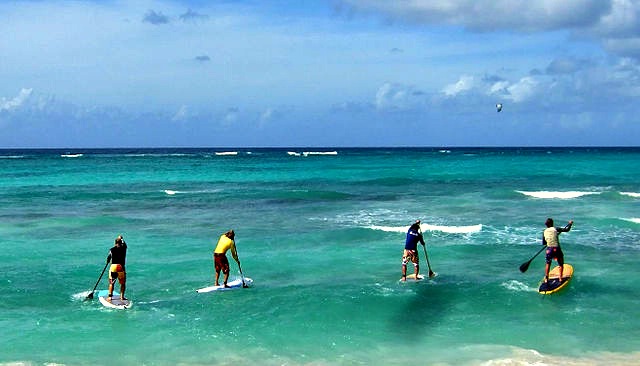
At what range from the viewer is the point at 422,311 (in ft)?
47.1

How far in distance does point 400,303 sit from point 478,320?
6.28 feet

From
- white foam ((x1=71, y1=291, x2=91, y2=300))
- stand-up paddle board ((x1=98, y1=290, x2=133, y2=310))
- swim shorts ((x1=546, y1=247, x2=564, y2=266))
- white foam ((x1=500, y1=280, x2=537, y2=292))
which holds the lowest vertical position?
white foam ((x1=71, y1=291, x2=91, y2=300))

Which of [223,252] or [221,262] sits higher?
[223,252]

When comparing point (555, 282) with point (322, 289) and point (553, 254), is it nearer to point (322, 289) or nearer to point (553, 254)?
point (553, 254)

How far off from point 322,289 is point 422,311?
2.87 metres

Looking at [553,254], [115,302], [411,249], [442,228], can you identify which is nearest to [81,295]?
[115,302]

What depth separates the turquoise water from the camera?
12.0m

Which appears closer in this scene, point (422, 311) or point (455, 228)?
point (422, 311)

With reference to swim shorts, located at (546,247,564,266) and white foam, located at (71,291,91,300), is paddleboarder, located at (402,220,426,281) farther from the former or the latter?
white foam, located at (71,291,91,300)

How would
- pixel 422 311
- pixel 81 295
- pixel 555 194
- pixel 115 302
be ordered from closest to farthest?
pixel 422 311
pixel 115 302
pixel 81 295
pixel 555 194

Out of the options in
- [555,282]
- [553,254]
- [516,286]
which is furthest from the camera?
[516,286]

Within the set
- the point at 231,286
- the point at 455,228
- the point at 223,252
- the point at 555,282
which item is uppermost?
the point at 223,252

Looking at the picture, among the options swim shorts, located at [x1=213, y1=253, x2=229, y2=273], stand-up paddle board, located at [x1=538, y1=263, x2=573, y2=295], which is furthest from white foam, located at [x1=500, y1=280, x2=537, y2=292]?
swim shorts, located at [x1=213, y1=253, x2=229, y2=273]

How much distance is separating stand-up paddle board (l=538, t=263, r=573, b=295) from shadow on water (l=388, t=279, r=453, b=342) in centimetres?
223
